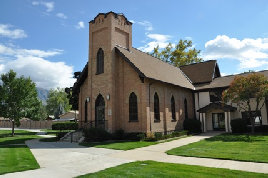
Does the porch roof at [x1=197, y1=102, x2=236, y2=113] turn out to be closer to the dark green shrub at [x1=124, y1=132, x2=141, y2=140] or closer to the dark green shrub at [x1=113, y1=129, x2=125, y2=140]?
the dark green shrub at [x1=124, y1=132, x2=141, y2=140]

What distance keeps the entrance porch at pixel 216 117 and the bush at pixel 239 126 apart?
5.52ft

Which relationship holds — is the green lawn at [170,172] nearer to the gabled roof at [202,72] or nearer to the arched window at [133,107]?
the arched window at [133,107]

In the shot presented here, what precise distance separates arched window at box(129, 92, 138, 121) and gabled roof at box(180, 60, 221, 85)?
513 inches

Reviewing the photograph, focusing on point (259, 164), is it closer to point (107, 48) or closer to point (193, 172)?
point (193, 172)

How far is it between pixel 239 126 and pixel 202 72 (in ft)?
35.1

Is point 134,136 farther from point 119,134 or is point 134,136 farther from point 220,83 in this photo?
point 220,83

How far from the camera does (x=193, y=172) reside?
7551 millimetres

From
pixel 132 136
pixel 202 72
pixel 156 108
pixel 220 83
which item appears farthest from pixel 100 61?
pixel 202 72

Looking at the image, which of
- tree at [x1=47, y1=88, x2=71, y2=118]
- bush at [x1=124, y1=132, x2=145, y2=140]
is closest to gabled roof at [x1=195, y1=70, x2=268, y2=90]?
bush at [x1=124, y1=132, x2=145, y2=140]

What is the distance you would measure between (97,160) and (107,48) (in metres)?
13.0

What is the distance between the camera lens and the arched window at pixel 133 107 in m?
19.9

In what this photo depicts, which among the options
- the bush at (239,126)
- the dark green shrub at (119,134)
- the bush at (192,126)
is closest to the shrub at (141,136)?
the dark green shrub at (119,134)

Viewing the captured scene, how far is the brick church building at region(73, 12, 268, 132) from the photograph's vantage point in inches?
778

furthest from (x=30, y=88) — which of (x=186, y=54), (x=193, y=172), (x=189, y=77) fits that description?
(x=186, y=54)
